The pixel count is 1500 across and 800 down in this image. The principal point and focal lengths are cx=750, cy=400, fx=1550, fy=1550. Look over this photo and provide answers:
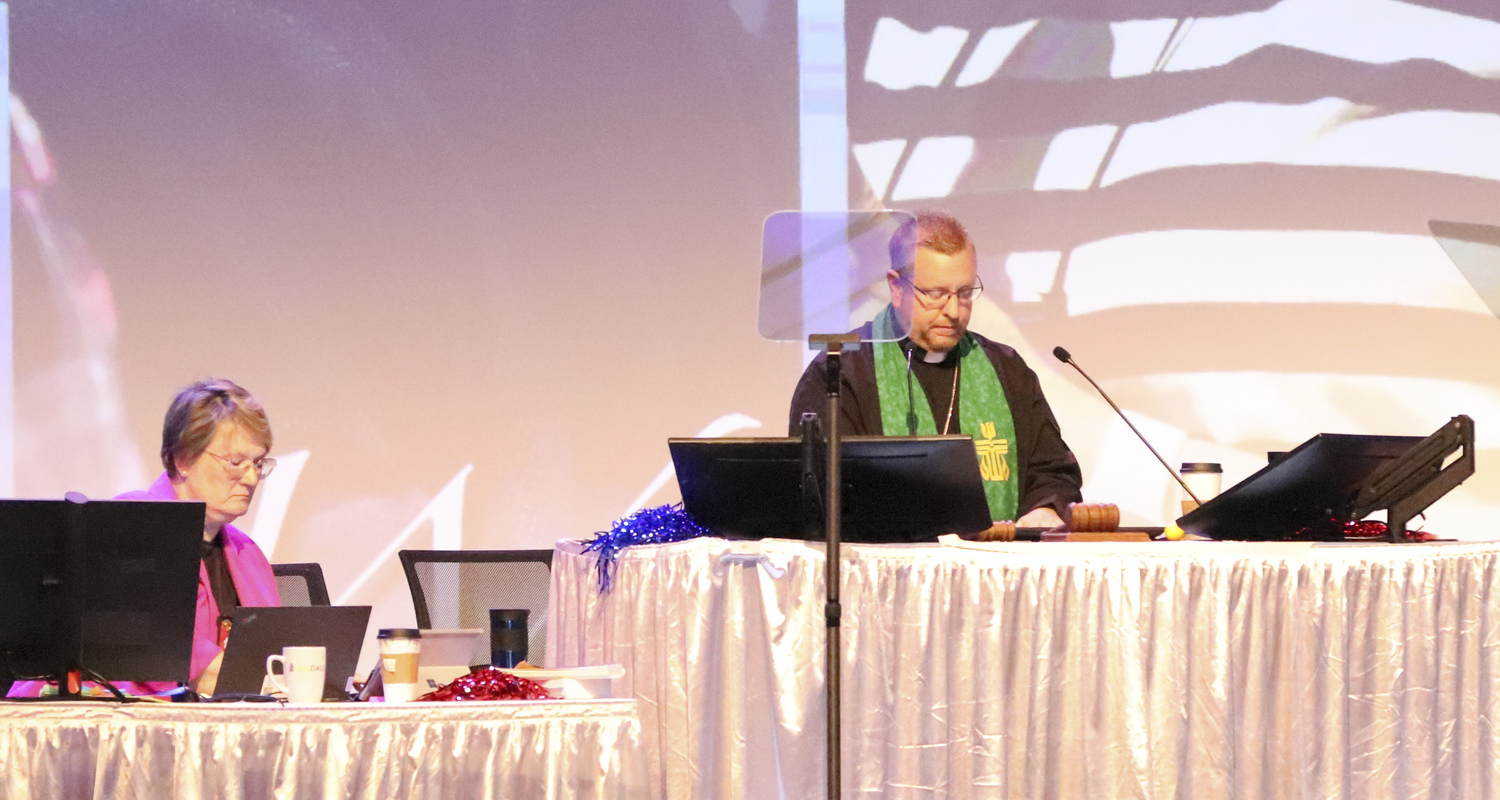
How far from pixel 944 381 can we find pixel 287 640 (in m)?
1.89

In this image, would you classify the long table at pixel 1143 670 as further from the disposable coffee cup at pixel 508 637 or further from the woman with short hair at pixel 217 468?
the woman with short hair at pixel 217 468

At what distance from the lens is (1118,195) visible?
15.7ft

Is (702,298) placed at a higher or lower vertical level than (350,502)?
higher

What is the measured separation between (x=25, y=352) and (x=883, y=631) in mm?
3389

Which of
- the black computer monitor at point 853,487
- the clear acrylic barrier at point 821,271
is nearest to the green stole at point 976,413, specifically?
the clear acrylic barrier at point 821,271

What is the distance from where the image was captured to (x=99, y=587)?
221 centimetres

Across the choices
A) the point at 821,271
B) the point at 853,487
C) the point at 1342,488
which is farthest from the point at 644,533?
the point at 1342,488

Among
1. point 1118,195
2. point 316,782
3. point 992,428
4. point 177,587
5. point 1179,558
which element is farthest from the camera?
point 1118,195

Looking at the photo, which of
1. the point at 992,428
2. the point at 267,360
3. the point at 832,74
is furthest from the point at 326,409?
the point at 992,428

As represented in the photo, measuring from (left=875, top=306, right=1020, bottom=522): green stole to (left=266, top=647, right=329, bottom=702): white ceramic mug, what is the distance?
1.70 metres

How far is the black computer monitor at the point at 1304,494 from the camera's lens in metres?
2.59

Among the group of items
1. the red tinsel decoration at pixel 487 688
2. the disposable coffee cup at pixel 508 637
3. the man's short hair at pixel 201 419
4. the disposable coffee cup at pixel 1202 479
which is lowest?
the red tinsel decoration at pixel 487 688

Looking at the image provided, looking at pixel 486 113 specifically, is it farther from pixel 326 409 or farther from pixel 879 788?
pixel 879 788

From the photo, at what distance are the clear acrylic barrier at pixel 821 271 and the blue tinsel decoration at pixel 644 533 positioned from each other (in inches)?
15.0
